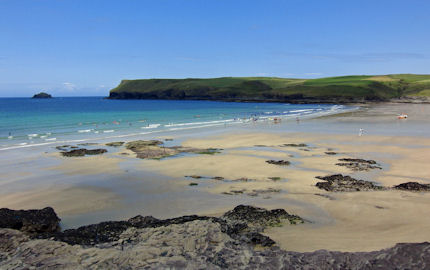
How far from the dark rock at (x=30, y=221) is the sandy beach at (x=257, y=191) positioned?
3.58 feet

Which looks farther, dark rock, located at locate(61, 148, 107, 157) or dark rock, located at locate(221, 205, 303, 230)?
dark rock, located at locate(61, 148, 107, 157)

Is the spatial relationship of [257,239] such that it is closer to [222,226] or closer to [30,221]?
[222,226]

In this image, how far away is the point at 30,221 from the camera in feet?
34.5

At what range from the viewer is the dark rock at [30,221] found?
34.0 ft

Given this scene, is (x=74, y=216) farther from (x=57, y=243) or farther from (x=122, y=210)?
(x=57, y=243)

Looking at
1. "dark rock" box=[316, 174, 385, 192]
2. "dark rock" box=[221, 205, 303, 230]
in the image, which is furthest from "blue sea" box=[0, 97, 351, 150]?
"dark rock" box=[316, 174, 385, 192]

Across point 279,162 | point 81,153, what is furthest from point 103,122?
point 279,162

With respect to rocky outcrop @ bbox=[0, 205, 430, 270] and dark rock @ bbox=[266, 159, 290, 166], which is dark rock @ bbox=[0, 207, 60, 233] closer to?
rocky outcrop @ bbox=[0, 205, 430, 270]

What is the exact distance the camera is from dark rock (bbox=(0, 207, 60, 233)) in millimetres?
10352

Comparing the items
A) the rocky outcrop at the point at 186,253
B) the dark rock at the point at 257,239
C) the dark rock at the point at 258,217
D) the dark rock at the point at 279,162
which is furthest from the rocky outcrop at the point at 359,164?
the rocky outcrop at the point at 186,253

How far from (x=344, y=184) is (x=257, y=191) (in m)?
4.29

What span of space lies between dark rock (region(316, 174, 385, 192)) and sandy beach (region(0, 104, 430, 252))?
0.46m

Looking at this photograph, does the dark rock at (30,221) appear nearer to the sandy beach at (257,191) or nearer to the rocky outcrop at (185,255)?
the sandy beach at (257,191)

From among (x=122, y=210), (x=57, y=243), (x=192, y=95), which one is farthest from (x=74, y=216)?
(x=192, y=95)
